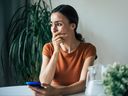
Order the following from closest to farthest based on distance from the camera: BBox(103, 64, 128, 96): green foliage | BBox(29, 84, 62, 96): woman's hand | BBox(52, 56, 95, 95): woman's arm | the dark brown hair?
BBox(103, 64, 128, 96): green foliage → BBox(29, 84, 62, 96): woman's hand → BBox(52, 56, 95, 95): woman's arm → the dark brown hair

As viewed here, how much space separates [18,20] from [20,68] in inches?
20.7

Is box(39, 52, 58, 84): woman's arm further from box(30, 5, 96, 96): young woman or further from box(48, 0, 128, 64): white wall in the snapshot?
box(48, 0, 128, 64): white wall

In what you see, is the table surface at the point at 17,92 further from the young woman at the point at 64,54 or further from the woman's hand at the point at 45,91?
the young woman at the point at 64,54

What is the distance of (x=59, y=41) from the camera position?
205cm

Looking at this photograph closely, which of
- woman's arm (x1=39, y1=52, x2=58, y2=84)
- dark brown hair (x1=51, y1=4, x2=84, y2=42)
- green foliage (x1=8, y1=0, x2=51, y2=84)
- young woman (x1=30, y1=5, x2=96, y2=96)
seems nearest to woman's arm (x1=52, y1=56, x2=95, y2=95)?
young woman (x1=30, y1=5, x2=96, y2=96)

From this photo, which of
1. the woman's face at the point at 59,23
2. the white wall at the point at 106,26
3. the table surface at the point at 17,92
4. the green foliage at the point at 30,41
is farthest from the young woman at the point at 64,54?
the white wall at the point at 106,26

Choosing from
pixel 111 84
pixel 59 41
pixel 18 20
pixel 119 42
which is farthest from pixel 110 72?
pixel 18 20

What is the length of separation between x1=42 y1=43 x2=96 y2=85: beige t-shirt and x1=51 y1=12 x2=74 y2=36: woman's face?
18 centimetres

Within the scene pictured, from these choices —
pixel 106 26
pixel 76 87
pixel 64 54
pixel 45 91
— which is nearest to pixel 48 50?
pixel 64 54

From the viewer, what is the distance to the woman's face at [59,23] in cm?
201

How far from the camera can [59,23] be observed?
203 centimetres

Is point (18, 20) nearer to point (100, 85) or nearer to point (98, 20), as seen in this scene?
point (98, 20)

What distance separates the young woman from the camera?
200 cm

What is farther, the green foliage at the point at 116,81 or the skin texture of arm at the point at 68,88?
the skin texture of arm at the point at 68,88
